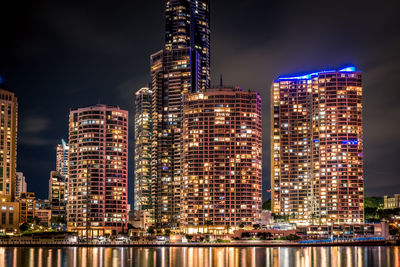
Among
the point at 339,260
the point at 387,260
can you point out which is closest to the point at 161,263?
the point at 339,260

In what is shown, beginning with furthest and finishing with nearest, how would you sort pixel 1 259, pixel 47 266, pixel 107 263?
1. pixel 1 259
2. pixel 107 263
3. pixel 47 266

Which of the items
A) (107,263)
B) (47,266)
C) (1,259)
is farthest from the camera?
(1,259)

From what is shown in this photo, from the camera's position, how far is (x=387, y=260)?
15688 centimetres

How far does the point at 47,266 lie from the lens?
437ft

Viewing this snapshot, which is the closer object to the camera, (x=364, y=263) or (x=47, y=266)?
(x=47, y=266)

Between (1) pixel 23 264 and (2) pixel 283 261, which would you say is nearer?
(1) pixel 23 264

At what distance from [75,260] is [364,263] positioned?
6840cm

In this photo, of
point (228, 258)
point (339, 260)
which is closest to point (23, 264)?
point (228, 258)

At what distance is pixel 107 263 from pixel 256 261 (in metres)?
35.3

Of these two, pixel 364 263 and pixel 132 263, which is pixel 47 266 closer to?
pixel 132 263

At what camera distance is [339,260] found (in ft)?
507

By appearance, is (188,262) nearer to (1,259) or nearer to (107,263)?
(107,263)

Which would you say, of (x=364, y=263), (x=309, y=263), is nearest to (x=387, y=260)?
(x=364, y=263)

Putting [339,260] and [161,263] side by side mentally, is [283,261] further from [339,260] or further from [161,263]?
[161,263]
